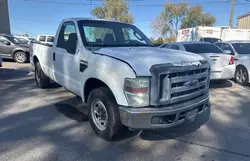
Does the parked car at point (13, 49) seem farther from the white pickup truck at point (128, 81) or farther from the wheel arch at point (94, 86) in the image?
the wheel arch at point (94, 86)

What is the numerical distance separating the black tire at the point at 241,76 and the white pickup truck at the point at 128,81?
504 cm

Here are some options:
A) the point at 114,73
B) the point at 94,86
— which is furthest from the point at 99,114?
the point at 114,73

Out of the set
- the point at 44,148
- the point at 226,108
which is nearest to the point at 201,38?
the point at 226,108

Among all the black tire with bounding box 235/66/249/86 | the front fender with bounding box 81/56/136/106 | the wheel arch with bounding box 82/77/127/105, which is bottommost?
the black tire with bounding box 235/66/249/86

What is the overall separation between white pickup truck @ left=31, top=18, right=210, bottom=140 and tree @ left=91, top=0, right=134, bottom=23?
44808 millimetres

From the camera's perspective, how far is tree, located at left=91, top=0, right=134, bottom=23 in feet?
157

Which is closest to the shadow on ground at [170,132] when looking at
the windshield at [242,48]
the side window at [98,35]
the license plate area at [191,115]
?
the license plate area at [191,115]

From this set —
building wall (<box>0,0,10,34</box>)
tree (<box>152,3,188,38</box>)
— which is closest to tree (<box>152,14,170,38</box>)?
tree (<box>152,3,188,38</box>)

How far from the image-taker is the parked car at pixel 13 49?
12648 mm

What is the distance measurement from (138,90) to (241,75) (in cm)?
662

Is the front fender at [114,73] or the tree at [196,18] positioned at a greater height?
the tree at [196,18]

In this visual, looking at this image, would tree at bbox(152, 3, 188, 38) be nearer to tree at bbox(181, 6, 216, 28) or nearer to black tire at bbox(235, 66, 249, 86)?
tree at bbox(181, 6, 216, 28)

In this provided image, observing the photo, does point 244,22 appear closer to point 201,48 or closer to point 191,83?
point 201,48

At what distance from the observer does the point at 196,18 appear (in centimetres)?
5081
